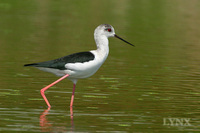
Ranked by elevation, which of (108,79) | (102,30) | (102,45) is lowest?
(108,79)

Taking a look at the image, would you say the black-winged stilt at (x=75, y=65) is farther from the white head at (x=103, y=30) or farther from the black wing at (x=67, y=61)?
the white head at (x=103, y=30)

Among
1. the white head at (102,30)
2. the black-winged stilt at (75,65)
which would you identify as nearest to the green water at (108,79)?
the black-winged stilt at (75,65)

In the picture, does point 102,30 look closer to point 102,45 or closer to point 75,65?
point 102,45

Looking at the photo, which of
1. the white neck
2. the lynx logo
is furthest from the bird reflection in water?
the lynx logo

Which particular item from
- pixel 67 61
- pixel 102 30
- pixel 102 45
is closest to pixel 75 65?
pixel 67 61

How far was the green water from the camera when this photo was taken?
10977 mm

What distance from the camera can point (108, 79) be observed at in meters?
16.1

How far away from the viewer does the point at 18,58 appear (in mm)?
19328

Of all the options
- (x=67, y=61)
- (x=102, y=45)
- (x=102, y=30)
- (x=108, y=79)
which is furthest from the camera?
(x=108, y=79)

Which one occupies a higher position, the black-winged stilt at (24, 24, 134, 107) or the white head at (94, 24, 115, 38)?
the white head at (94, 24, 115, 38)

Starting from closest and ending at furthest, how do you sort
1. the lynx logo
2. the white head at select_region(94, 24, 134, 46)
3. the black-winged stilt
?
the lynx logo, the black-winged stilt, the white head at select_region(94, 24, 134, 46)

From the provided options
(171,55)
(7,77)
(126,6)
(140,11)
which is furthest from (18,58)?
(126,6)

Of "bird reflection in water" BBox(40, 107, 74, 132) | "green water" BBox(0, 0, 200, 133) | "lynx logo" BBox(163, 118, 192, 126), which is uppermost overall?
"green water" BBox(0, 0, 200, 133)

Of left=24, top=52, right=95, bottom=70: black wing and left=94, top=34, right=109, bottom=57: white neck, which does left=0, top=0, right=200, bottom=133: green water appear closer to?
left=24, top=52, right=95, bottom=70: black wing
